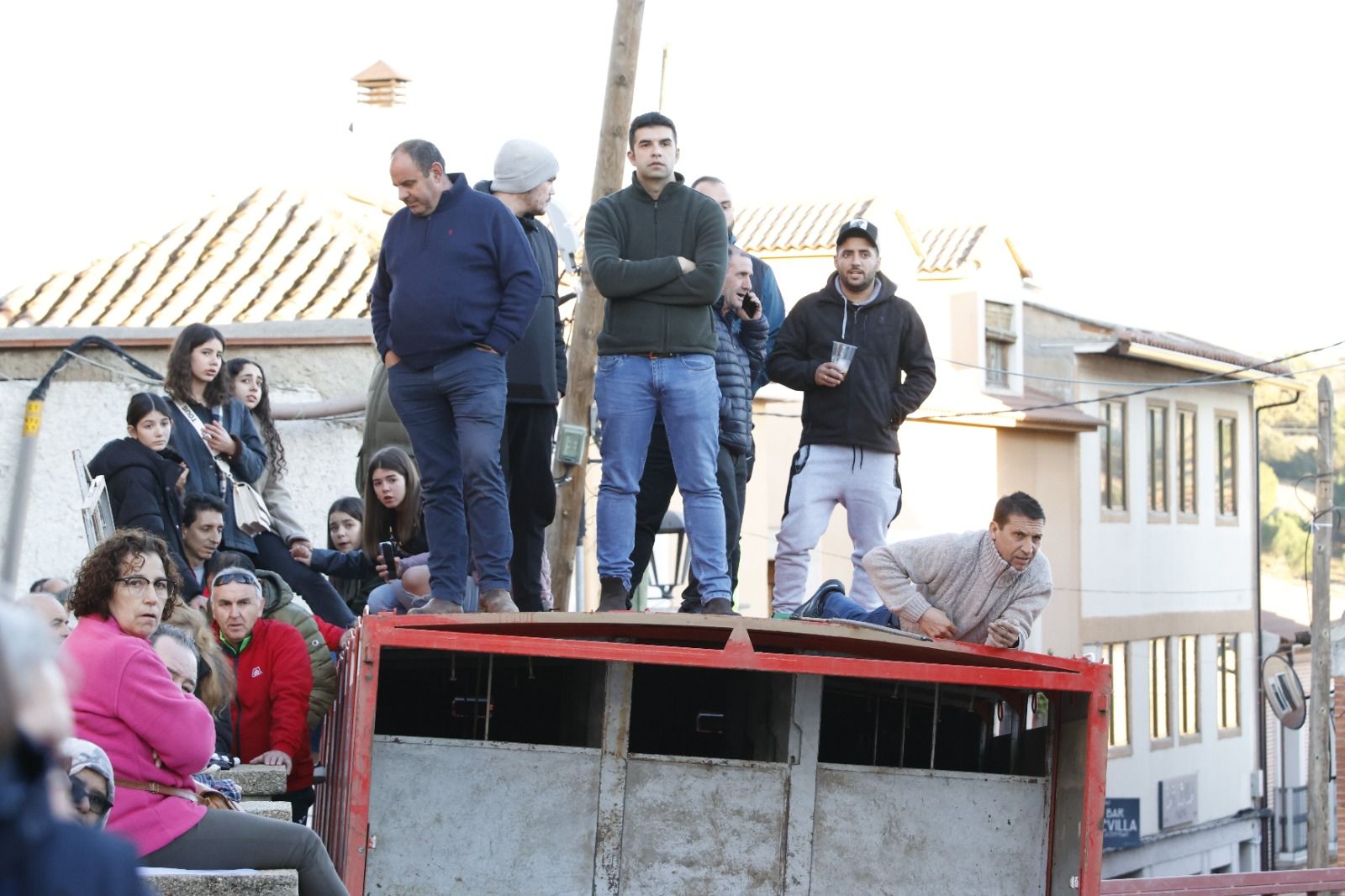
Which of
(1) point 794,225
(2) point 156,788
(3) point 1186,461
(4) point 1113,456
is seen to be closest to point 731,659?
(2) point 156,788

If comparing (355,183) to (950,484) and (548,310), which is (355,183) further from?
(950,484)

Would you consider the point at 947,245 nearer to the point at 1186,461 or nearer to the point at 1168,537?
the point at 1186,461

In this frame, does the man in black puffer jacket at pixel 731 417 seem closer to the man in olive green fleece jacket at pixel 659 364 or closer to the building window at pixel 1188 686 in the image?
the man in olive green fleece jacket at pixel 659 364

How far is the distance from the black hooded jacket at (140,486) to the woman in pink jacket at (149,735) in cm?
270

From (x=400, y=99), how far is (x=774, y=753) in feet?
45.8

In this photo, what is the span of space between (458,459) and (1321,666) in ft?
67.3

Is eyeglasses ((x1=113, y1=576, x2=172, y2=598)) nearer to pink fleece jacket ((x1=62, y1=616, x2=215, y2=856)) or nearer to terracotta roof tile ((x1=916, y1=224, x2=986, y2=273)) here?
pink fleece jacket ((x1=62, y1=616, x2=215, y2=856))

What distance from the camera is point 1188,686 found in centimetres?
3581

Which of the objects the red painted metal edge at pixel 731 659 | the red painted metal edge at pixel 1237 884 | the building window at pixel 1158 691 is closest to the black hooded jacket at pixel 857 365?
the red painted metal edge at pixel 731 659

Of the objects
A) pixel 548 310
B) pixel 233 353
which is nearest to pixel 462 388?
pixel 548 310

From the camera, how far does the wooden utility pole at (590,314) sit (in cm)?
1118

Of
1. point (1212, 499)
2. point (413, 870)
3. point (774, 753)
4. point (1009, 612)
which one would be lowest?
point (413, 870)

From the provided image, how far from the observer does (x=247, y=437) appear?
913cm

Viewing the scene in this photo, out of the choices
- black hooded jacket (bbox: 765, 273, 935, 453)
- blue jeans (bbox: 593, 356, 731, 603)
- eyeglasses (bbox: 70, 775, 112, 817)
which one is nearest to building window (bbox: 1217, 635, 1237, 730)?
black hooded jacket (bbox: 765, 273, 935, 453)
